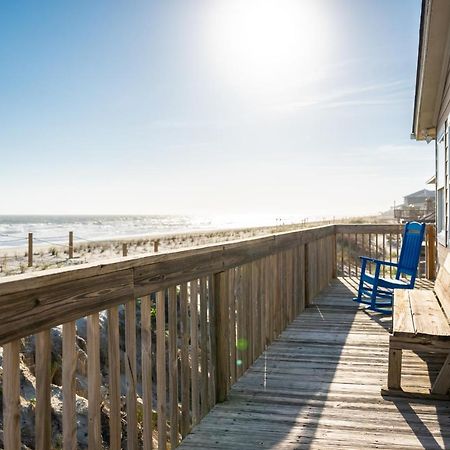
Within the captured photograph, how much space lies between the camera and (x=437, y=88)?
6625mm

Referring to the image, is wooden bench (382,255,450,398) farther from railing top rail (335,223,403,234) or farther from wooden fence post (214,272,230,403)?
railing top rail (335,223,403,234)

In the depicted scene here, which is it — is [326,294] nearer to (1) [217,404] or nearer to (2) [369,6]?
(1) [217,404]

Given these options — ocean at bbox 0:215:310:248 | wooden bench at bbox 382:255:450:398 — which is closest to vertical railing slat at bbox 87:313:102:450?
wooden bench at bbox 382:255:450:398

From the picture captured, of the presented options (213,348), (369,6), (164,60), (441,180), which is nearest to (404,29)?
(369,6)

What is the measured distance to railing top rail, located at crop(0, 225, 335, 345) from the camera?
4.11ft

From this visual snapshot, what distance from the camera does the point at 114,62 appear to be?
20.2m

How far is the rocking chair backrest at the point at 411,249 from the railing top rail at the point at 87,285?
3.71 metres

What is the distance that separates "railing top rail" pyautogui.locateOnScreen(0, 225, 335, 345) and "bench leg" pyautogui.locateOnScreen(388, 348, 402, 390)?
52.2 inches

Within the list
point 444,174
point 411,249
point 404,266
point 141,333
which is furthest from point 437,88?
point 141,333

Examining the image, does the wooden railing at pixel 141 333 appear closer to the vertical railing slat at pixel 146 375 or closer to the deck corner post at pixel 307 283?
the vertical railing slat at pixel 146 375

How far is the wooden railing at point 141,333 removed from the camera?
134cm

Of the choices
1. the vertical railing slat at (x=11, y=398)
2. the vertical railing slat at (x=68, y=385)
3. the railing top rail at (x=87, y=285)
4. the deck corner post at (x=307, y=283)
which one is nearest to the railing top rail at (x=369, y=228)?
the deck corner post at (x=307, y=283)

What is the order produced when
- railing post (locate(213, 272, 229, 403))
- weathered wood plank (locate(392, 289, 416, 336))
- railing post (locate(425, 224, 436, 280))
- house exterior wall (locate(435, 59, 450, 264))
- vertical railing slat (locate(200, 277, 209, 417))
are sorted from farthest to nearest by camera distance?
railing post (locate(425, 224, 436, 280)), house exterior wall (locate(435, 59, 450, 264)), weathered wood plank (locate(392, 289, 416, 336)), railing post (locate(213, 272, 229, 403)), vertical railing slat (locate(200, 277, 209, 417))

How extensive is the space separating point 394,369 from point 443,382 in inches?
11.8
